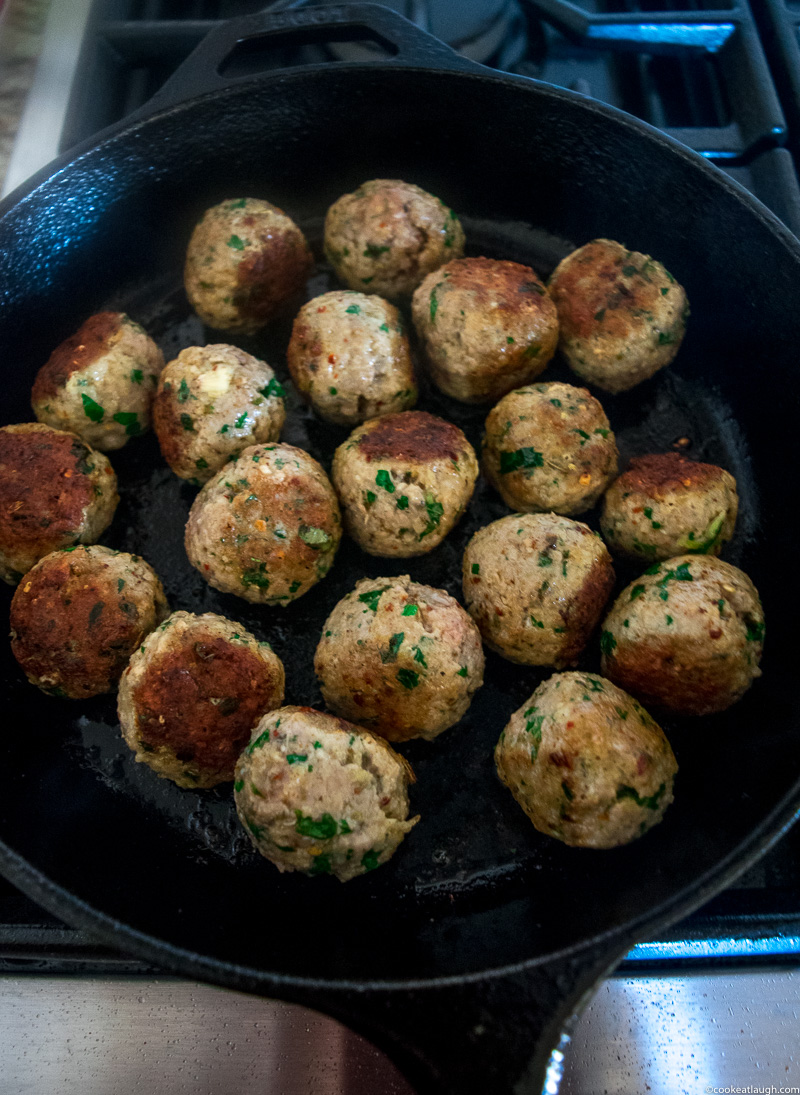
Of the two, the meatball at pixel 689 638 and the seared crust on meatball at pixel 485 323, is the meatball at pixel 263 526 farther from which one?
the meatball at pixel 689 638

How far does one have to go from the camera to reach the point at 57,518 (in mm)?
1875

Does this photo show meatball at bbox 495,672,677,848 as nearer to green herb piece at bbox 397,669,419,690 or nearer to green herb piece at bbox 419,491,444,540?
green herb piece at bbox 397,669,419,690

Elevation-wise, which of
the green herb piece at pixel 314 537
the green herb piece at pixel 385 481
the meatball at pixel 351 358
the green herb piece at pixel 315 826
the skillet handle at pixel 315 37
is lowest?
the green herb piece at pixel 315 826

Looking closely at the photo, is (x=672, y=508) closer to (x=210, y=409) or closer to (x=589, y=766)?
(x=589, y=766)

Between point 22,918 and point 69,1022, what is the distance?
259mm

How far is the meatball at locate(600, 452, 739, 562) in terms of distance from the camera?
6.01 ft

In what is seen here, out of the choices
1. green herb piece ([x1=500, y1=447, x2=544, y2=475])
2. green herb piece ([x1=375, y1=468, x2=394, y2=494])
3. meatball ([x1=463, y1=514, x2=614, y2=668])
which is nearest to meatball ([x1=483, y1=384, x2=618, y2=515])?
green herb piece ([x1=500, y1=447, x2=544, y2=475])

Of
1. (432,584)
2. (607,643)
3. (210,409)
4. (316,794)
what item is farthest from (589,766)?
(210,409)

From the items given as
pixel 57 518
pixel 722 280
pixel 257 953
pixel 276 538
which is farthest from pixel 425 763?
pixel 722 280

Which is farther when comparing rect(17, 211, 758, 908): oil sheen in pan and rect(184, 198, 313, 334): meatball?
rect(184, 198, 313, 334): meatball

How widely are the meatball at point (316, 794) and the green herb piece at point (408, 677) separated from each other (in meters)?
0.16

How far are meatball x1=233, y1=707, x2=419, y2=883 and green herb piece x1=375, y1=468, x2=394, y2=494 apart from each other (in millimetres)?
592

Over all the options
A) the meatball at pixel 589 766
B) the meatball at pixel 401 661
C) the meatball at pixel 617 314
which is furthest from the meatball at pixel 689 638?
the meatball at pixel 617 314

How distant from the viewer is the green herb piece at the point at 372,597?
1.70 metres
